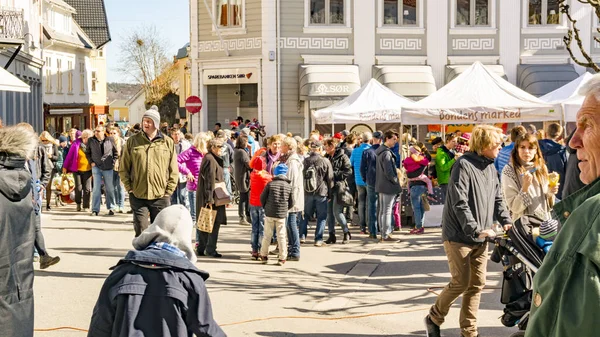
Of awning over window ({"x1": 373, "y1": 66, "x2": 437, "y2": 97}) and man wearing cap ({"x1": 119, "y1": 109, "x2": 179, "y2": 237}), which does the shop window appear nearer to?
awning over window ({"x1": 373, "y1": 66, "x2": 437, "y2": 97})

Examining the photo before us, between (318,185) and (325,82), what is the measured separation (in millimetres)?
17126

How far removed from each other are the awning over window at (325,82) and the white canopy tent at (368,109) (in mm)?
8062

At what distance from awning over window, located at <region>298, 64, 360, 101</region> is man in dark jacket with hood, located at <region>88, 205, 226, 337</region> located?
87.4ft

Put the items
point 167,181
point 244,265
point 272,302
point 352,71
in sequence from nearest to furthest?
1. point 272,302
2. point 167,181
3. point 244,265
4. point 352,71

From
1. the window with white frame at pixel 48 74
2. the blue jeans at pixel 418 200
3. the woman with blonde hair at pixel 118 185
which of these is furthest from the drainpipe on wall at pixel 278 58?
the window with white frame at pixel 48 74

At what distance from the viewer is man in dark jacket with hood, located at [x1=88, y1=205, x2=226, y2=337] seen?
4.65 metres

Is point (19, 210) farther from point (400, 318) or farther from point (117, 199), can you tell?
point (117, 199)

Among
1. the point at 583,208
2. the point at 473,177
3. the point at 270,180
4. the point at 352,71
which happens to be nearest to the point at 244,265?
the point at 270,180

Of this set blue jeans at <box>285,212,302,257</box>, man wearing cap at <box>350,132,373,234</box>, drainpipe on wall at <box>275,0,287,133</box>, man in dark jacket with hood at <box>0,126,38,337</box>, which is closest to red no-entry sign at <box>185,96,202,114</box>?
drainpipe on wall at <box>275,0,287,133</box>

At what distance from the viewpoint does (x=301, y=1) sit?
32.6 meters

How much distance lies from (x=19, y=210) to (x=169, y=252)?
5.68 ft

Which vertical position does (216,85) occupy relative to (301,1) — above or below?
below

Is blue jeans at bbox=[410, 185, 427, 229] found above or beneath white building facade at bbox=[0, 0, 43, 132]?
beneath

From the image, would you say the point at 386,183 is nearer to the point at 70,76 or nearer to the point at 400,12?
the point at 400,12
